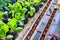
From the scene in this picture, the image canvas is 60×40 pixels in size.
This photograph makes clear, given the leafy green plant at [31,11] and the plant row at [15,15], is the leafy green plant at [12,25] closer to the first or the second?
the plant row at [15,15]

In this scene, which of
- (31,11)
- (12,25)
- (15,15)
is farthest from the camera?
(31,11)

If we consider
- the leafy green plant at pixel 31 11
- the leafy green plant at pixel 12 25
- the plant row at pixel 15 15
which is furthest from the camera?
the leafy green plant at pixel 31 11

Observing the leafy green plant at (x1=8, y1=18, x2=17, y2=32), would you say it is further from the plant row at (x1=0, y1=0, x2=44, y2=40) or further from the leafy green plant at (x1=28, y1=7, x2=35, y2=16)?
the leafy green plant at (x1=28, y1=7, x2=35, y2=16)

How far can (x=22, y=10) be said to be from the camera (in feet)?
11.1

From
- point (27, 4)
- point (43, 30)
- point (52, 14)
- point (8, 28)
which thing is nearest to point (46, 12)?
point (52, 14)

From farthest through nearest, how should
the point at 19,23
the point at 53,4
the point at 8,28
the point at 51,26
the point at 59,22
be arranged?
the point at 53,4 → the point at 59,22 → the point at 51,26 → the point at 19,23 → the point at 8,28

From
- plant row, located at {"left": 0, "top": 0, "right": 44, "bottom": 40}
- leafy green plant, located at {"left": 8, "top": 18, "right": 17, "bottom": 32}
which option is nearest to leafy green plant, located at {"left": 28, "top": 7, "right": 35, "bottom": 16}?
plant row, located at {"left": 0, "top": 0, "right": 44, "bottom": 40}

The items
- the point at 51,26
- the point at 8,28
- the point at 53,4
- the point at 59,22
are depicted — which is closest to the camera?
the point at 8,28

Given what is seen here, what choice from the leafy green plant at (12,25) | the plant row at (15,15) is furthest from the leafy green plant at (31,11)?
the leafy green plant at (12,25)

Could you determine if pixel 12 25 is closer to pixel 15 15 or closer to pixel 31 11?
pixel 15 15

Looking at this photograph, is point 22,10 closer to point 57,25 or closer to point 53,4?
point 57,25

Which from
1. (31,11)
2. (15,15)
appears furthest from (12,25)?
(31,11)

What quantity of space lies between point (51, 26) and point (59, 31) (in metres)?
0.17

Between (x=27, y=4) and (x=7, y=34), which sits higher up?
(x=27, y=4)
